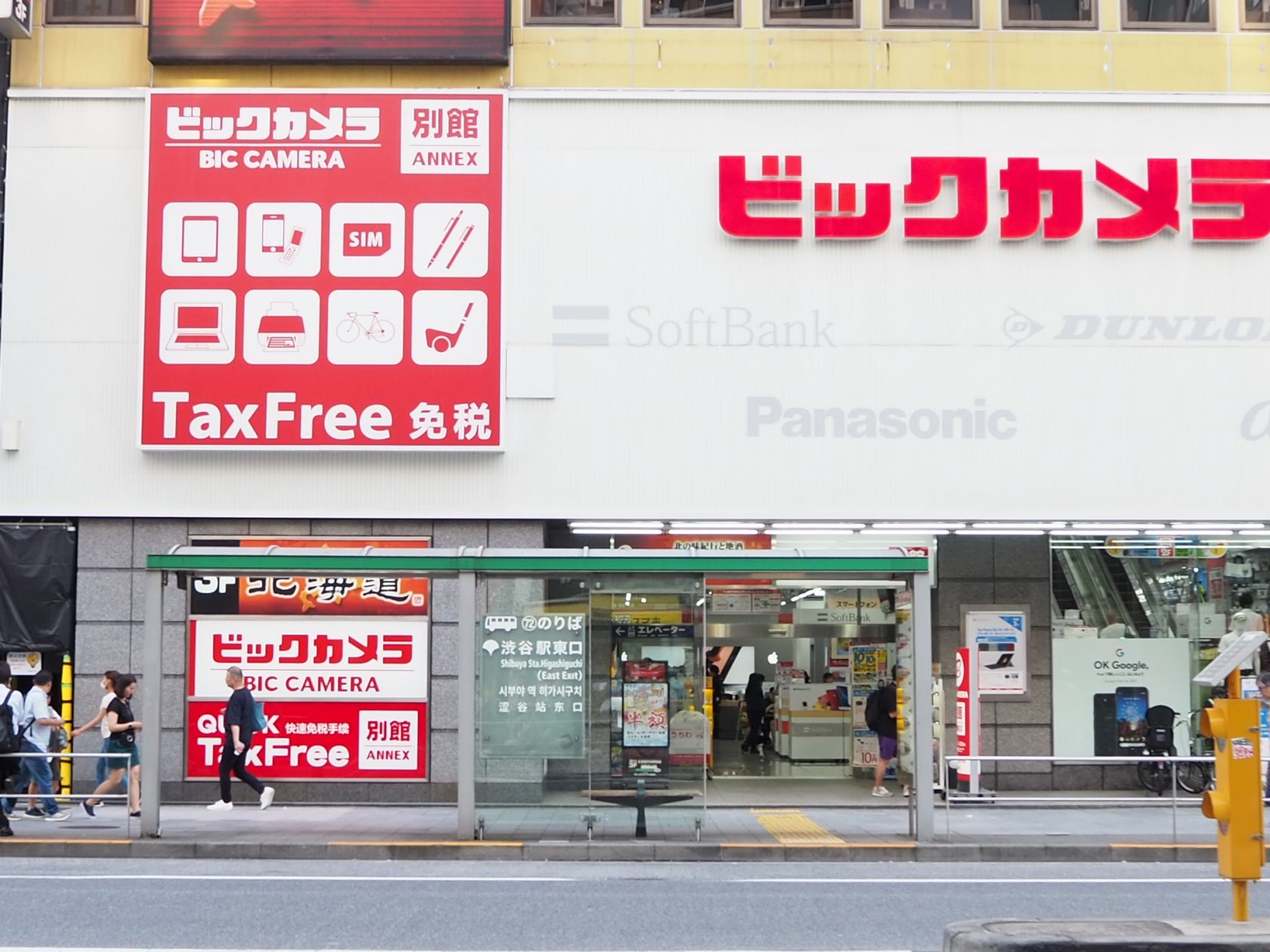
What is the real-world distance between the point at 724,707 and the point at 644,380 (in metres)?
8.24

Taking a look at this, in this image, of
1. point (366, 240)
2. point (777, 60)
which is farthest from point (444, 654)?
point (777, 60)

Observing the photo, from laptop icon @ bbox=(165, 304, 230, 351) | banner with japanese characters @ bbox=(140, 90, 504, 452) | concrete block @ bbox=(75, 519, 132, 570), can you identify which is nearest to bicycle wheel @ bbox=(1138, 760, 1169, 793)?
banner with japanese characters @ bbox=(140, 90, 504, 452)

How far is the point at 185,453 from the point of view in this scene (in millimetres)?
18984

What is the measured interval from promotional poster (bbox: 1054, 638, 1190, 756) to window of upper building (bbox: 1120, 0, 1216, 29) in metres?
8.19

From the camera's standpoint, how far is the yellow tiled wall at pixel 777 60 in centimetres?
1958

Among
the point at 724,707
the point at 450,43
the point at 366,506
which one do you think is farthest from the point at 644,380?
the point at 724,707

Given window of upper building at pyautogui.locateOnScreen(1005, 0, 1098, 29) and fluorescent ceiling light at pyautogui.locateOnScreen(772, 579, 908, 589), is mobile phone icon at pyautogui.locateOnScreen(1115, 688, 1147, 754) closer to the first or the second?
fluorescent ceiling light at pyautogui.locateOnScreen(772, 579, 908, 589)

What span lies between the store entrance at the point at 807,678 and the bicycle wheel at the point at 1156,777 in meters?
3.24

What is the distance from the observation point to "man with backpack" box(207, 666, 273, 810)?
17094mm

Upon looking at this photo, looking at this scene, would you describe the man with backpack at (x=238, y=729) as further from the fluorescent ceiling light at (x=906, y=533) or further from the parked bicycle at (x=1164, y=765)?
the parked bicycle at (x=1164, y=765)

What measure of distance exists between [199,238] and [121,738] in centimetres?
638

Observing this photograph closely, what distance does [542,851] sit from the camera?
14508 mm

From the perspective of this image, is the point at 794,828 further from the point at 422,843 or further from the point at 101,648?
the point at 101,648

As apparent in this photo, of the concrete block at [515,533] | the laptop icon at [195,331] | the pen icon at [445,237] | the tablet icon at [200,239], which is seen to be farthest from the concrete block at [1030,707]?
the tablet icon at [200,239]
